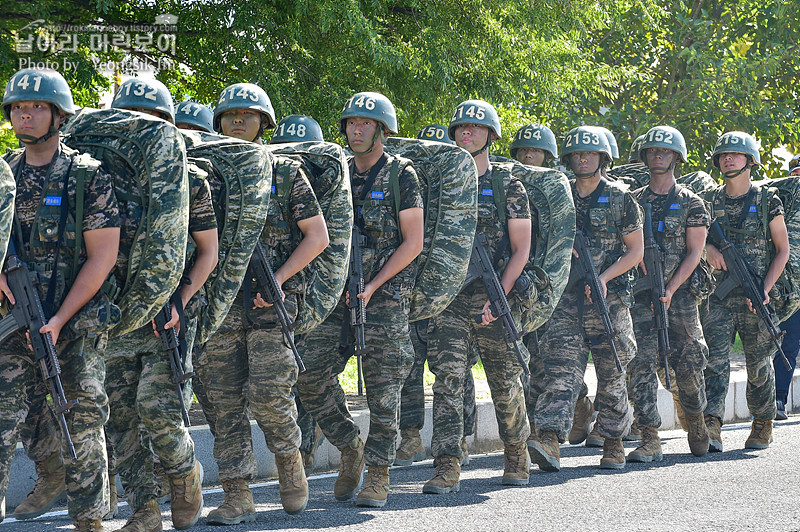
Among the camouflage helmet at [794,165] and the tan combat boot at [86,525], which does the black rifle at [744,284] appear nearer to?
the camouflage helmet at [794,165]

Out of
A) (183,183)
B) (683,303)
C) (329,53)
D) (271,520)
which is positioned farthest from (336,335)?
(329,53)

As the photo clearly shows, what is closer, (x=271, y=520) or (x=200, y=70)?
(x=271, y=520)

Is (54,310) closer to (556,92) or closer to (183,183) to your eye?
(183,183)

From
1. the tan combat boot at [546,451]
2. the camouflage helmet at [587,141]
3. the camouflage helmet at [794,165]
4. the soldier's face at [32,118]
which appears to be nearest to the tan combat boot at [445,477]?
the tan combat boot at [546,451]

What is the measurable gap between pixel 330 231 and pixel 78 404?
187 cm

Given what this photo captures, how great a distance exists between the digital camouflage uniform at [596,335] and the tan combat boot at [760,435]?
1.46 metres

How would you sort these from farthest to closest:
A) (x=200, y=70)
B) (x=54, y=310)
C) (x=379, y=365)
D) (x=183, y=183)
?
(x=200, y=70) < (x=379, y=365) < (x=183, y=183) < (x=54, y=310)

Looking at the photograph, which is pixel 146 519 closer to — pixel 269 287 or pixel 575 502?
pixel 269 287

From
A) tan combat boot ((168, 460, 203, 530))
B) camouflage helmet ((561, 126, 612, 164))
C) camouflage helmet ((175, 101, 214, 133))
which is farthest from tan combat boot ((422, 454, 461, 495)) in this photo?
camouflage helmet ((561, 126, 612, 164))

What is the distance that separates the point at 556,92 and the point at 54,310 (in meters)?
6.96

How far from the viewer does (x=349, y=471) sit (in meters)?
6.48

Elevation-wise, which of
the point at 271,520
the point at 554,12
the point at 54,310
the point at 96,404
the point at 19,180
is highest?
the point at 554,12

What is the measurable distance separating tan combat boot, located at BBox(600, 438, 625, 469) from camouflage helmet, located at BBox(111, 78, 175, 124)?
371 cm

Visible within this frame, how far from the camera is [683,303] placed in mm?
8594
